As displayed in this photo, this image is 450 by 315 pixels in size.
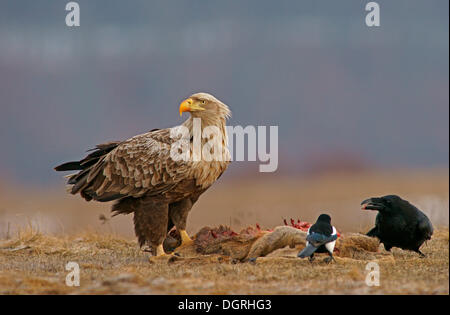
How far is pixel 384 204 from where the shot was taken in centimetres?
1128

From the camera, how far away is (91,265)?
10.0 m

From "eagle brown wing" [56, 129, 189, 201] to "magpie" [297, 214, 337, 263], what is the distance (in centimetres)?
237

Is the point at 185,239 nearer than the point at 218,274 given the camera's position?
No

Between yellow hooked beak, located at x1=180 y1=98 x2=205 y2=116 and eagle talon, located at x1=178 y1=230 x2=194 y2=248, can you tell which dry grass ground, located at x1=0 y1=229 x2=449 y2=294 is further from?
yellow hooked beak, located at x1=180 y1=98 x2=205 y2=116

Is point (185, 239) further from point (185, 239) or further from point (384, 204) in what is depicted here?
point (384, 204)

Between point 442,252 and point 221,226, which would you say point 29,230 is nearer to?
point 221,226

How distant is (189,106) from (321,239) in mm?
3180

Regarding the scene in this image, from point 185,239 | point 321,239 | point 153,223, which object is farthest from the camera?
point 185,239

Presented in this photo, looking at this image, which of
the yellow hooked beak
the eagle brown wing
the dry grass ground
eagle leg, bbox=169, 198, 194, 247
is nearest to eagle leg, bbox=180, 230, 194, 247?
eagle leg, bbox=169, 198, 194, 247

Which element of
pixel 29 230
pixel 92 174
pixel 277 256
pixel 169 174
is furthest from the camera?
pixel 29 230

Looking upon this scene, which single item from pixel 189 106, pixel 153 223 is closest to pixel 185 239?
pixel 153 223

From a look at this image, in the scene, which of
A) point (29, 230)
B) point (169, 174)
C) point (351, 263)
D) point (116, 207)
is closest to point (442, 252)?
point (351, 263)

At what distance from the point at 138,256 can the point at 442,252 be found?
5436 mm

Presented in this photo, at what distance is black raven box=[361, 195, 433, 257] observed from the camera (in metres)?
11.1
